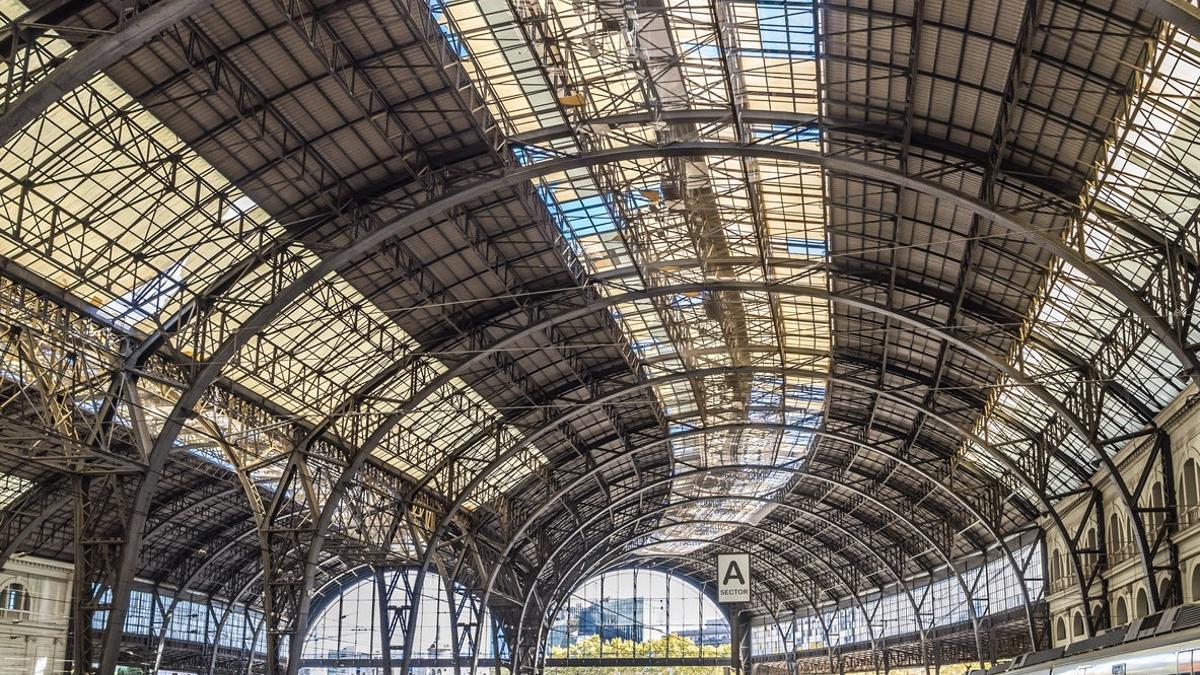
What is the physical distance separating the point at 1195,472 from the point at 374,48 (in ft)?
115

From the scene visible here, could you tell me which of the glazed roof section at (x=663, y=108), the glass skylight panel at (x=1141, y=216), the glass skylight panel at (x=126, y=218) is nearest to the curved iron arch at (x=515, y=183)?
the glazed roof section at (x=663, y=108)

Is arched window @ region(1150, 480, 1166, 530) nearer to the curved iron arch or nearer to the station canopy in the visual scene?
the station canopy

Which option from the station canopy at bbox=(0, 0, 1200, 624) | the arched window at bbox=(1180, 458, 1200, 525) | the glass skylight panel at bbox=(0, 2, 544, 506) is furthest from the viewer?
the arched window at bbox=(1180, 458, 1200, 525)

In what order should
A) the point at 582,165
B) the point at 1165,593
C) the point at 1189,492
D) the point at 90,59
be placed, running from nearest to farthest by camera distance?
the point at 90,59
the point at 582,165
the point at 1189,492
the point at 1165,593

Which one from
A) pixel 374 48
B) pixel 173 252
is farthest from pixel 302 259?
pixel 374 48

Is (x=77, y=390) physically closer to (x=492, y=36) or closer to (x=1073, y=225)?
(x=492, y=36)

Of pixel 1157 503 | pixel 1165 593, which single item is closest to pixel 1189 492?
pixel 1157 503

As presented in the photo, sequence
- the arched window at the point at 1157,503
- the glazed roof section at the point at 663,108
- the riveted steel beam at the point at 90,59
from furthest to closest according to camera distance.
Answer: the arched window at the point at 1157,503
the glazed roof section at the point at 663,108
the riveted steel beam at the point at 90,59

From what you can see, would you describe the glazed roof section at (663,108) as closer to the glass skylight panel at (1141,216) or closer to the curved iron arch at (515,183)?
the curved iron arch at (515,183)

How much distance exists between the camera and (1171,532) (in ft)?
154

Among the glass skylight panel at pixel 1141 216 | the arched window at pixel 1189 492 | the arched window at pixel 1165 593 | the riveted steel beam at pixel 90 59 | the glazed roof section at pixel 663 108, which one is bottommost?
the arched window at pixel 1165 593

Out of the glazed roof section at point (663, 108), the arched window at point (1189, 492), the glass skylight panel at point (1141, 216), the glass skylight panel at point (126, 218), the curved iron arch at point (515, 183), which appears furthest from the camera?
the arched window at point (1189, 492)

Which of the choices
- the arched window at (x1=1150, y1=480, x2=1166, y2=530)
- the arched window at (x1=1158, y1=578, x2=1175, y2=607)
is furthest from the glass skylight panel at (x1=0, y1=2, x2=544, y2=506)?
the arched window at (x1=1158, y1=578, x2=1175, y2=607)

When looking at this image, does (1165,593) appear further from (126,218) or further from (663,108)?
(126,218)
